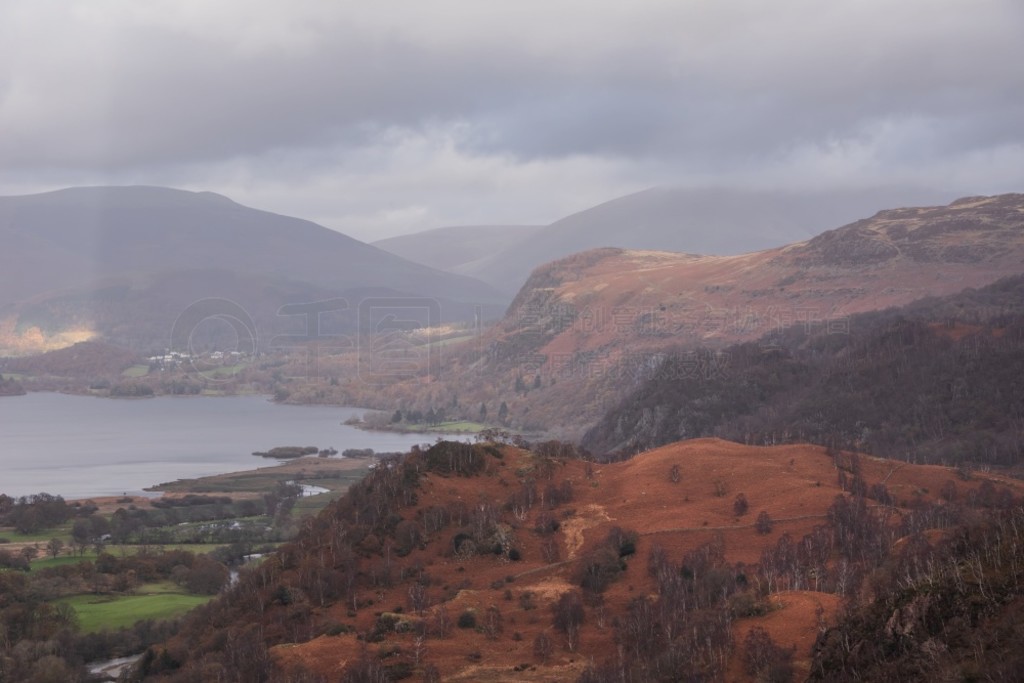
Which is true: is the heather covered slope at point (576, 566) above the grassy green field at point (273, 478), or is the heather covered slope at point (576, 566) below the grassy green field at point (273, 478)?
above

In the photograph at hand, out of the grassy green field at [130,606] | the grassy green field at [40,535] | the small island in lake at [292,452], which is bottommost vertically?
the grassy green field at [130,606]

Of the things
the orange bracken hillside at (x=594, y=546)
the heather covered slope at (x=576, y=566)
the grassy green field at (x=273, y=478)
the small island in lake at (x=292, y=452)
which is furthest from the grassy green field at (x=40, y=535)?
the small island in lake at (x=292, y=452)

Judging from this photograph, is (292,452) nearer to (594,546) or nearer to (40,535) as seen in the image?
(40,535)

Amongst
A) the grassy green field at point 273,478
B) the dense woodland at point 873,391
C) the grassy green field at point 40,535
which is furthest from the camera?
the grassy green field at point 273,478

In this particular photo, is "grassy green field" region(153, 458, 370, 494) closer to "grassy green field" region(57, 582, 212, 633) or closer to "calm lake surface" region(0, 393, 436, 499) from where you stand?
"calm lake surface" region(0, 393, 436, 499)

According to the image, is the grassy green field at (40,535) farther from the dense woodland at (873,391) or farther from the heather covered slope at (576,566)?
the dense woodland at (873,391)

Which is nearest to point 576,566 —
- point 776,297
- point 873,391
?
point 873,391

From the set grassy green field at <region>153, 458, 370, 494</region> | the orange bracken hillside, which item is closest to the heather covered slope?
the orange bracken hillside
